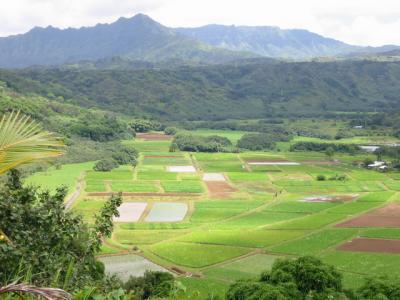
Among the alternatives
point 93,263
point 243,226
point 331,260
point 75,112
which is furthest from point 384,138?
point 93,263

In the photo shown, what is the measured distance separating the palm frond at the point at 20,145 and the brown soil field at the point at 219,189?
68004 millimetres

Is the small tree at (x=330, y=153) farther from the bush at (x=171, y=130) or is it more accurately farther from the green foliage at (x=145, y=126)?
the green foliage at (x=145, y=126)

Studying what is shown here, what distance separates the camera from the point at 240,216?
206 feet

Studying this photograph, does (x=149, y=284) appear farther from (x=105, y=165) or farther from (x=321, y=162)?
(x=321, y=162)

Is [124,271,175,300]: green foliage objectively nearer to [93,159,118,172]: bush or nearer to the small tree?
[93,159,118,172]: bush

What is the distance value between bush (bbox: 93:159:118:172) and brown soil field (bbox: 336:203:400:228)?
48.9m

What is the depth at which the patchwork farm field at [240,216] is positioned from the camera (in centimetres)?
4403

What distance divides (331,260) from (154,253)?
49.5 feet

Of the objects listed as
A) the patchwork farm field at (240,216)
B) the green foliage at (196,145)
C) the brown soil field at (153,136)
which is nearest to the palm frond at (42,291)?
the patchwork farm field at (240,216)

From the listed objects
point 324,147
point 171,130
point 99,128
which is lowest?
point 324,147

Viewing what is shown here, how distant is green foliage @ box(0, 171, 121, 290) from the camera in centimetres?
1041

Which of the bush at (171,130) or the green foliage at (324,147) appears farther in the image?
the bush at (171,130)

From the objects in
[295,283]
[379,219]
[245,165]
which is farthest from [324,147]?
[295,283]

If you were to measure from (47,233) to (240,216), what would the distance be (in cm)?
5180
